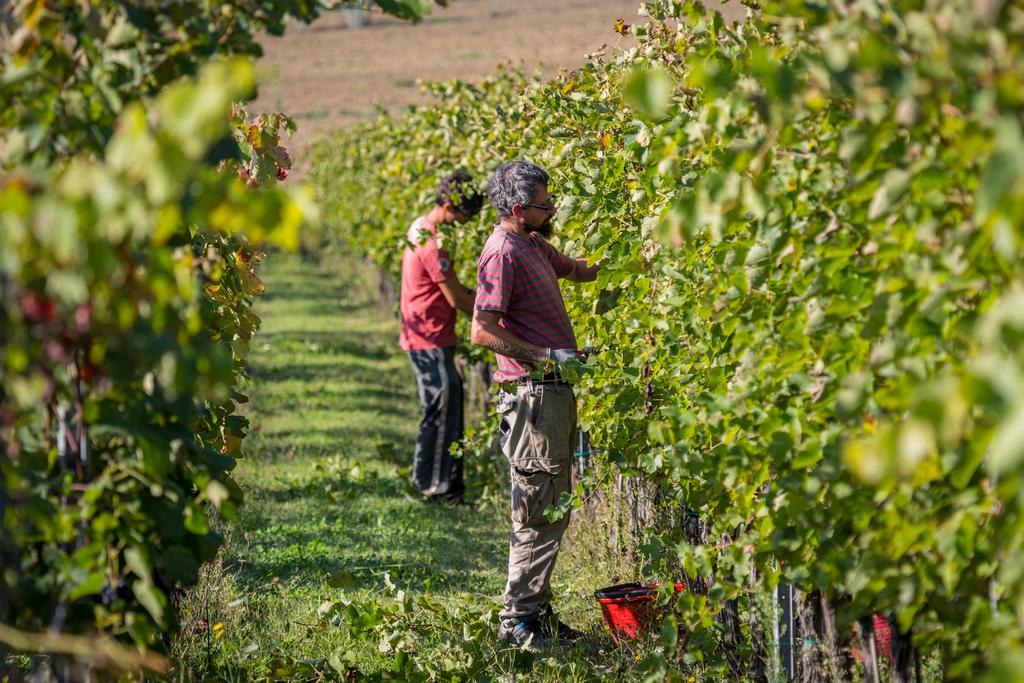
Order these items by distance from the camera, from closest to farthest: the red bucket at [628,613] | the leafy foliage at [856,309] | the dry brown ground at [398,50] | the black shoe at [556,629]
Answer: the leafy foliage at [856,309] < the red bucket at [628,613] < the black shoe at [556,629] < the dry brown ground at [398,50]

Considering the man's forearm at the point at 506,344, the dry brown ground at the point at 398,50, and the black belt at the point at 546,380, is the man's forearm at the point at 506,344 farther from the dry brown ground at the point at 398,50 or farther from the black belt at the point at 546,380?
the dry brown ground at the point at 398,50

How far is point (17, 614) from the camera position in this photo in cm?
230

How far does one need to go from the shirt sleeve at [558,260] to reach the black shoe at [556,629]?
1286mm

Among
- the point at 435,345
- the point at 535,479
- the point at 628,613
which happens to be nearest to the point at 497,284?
the point at 535,479

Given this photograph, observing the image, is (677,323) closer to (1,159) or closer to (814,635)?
(814,635)

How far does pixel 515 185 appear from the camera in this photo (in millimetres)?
4203

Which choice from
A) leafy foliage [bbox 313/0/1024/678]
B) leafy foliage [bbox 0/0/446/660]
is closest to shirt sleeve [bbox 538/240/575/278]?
leafy foliage [bbox 313/0/1024/678]

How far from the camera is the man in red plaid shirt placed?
13.5 ft

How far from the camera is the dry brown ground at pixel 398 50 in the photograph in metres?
43.0

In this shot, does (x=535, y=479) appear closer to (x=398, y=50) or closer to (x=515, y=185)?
(x=515, y=185)

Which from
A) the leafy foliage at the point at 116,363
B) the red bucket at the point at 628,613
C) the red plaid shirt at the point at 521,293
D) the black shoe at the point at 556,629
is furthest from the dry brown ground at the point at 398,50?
the leafy foliage at the point at 116,363

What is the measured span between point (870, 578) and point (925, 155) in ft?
2.72

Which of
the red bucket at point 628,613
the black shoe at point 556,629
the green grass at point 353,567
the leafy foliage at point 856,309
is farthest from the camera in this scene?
the black shoe at point 556,629

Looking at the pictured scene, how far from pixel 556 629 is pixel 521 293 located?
1.26m
